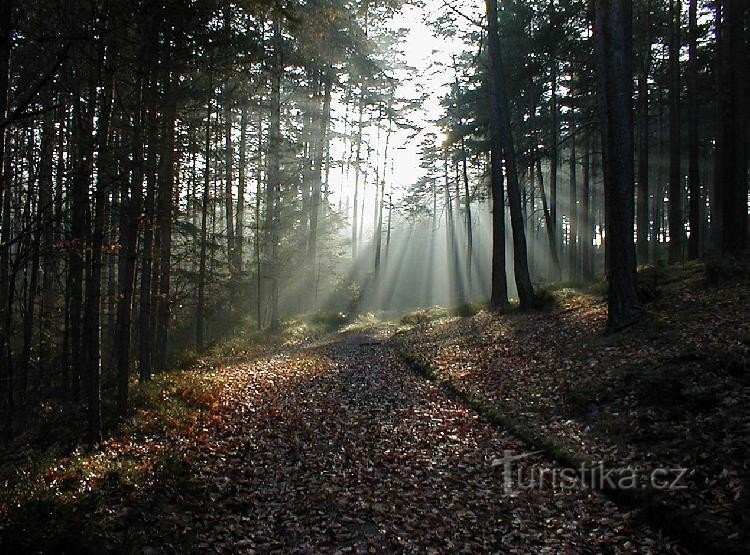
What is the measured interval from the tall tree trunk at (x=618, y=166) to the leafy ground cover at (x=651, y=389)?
23.6 inches

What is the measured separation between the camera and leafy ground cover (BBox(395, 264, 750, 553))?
4.72 metres

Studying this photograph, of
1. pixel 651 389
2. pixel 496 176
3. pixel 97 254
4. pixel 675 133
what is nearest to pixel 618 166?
pixel 651 389

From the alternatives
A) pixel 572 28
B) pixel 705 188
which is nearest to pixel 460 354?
pixel 572 28

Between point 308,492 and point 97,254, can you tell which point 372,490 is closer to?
point 308,492

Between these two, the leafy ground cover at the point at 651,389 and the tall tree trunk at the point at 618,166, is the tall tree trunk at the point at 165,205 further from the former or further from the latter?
the tall tree trunk at the point at 618,166

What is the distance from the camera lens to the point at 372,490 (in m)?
6.03

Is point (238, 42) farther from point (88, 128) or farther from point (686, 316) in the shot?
point (686, 316)

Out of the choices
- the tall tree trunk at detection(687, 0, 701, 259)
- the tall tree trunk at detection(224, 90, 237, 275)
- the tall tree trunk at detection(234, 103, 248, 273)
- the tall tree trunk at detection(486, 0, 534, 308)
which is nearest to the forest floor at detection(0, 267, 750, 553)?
the tall tree trunk at detection(486, 0, 534, 308)

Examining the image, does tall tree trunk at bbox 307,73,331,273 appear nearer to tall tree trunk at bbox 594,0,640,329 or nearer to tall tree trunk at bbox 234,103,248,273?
tall tree trunk at bbox 234,103,248,273

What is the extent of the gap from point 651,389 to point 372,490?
13.4 feet

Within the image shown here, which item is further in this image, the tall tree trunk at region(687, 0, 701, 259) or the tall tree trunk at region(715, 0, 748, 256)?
the tall tree trunk at region(687, 0, 701, 259)

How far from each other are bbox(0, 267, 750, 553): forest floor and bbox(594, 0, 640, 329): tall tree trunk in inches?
25.0

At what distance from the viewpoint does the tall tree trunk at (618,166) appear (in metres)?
10.5

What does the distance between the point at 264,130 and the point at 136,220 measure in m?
19.4
